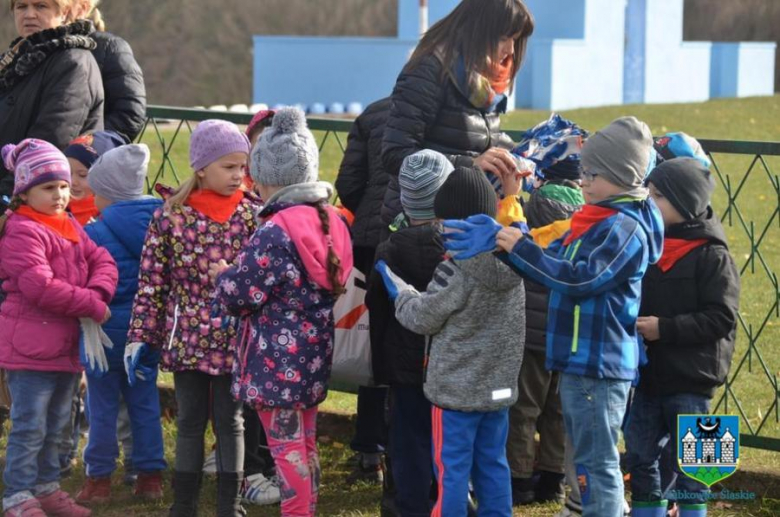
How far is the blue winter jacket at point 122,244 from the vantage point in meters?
4.79

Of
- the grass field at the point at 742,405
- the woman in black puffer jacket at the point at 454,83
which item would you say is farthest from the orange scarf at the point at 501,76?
the grass field at the point at 742,405

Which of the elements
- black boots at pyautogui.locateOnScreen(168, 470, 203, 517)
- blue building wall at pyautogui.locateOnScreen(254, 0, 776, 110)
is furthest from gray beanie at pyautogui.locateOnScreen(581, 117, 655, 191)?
blue building wall at pyautogui.locateOnScreen(254, 0, 776, 110)

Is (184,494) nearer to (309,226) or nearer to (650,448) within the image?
(309,226)

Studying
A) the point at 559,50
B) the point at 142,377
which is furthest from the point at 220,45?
the point at 142,377

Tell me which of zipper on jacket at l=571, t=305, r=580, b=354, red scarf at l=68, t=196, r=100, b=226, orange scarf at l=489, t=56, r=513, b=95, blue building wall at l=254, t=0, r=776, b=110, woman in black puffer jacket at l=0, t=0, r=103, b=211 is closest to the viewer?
zipper on jacket at l=571, t=305, r=580, b=354

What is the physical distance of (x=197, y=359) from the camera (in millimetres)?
4430

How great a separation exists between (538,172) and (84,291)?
172 cm

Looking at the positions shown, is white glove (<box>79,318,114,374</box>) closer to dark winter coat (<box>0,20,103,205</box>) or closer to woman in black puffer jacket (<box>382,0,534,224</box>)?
dark winter coat (<box>0,20,103,205</box>)

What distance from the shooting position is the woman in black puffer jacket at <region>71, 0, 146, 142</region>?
5508mm

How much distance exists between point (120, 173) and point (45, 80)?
0.66 m

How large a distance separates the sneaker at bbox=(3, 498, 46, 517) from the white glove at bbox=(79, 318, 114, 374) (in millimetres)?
529

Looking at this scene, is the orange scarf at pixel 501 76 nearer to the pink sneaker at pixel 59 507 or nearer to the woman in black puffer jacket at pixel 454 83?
the woman in black puffer jacket at pixel 454 83

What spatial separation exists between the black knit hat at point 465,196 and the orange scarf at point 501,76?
2.44 ft

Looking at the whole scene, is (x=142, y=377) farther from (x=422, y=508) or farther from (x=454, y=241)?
(x=454, y=241)
